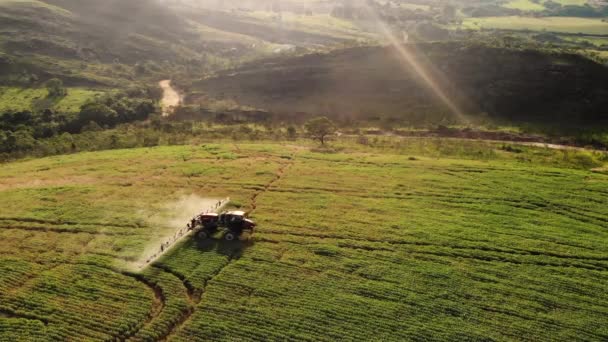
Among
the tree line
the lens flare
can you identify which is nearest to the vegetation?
the tree line

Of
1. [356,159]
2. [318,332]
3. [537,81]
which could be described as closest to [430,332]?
[318,332]

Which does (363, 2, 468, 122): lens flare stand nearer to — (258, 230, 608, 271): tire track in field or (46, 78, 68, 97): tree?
(258, 230, 608, 271): tire track in field

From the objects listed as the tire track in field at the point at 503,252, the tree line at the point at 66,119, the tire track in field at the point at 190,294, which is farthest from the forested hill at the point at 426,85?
the tire track in field at the point at 190,294

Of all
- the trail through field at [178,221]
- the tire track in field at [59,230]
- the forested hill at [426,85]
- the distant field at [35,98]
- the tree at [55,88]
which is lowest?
the tire track in field at [59,230]

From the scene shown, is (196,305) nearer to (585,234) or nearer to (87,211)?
(87,211)

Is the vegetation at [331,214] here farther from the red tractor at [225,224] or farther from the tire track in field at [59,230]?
the red tractor at [225,224]
